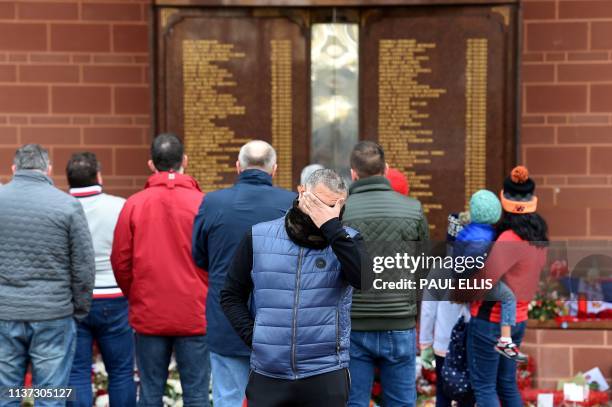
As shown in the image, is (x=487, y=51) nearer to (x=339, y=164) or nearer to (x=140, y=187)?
(x=339, y=164)

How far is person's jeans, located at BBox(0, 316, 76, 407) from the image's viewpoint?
5.25 metres

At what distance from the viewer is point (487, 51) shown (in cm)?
738

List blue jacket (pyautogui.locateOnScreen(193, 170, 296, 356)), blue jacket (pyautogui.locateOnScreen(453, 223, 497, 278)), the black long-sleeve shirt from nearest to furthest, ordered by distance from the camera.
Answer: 1. the black long-sleeve shirt
2. blue jacket (pyautogui.locateOnScreen(193, 170, 296, 356))
3. blue jacket (pyautogui.locateOnScreen(453, 223, 497, 278))

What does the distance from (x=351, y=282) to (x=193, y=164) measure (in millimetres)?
3779

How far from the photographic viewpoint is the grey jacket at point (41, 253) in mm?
5199

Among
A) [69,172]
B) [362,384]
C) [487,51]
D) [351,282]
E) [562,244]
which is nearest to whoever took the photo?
[351,282]

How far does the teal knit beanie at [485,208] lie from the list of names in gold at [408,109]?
5.41 feet

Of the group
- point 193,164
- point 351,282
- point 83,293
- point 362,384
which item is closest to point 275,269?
point 351,282

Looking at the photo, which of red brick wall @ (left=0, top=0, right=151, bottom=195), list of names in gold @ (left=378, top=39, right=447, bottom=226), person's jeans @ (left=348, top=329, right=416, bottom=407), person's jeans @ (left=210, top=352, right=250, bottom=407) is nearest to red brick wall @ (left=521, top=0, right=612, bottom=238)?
list of names in gold @ (left=378, top=39, right=447, bottom=226)

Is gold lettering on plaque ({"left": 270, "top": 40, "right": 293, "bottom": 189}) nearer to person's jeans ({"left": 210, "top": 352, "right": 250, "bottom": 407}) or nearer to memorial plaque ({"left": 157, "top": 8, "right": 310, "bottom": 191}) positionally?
memorial plaque ({"left": 157, "top": 8, "right": 310, "bottom": 191})

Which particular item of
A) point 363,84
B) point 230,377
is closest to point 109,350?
point 230,377

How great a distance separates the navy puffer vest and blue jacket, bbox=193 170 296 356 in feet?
3.27

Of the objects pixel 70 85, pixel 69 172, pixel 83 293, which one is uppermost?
pixel 70 85

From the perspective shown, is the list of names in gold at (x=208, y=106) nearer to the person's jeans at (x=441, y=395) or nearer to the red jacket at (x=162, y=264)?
the red jacket at (x=162, y=264)
